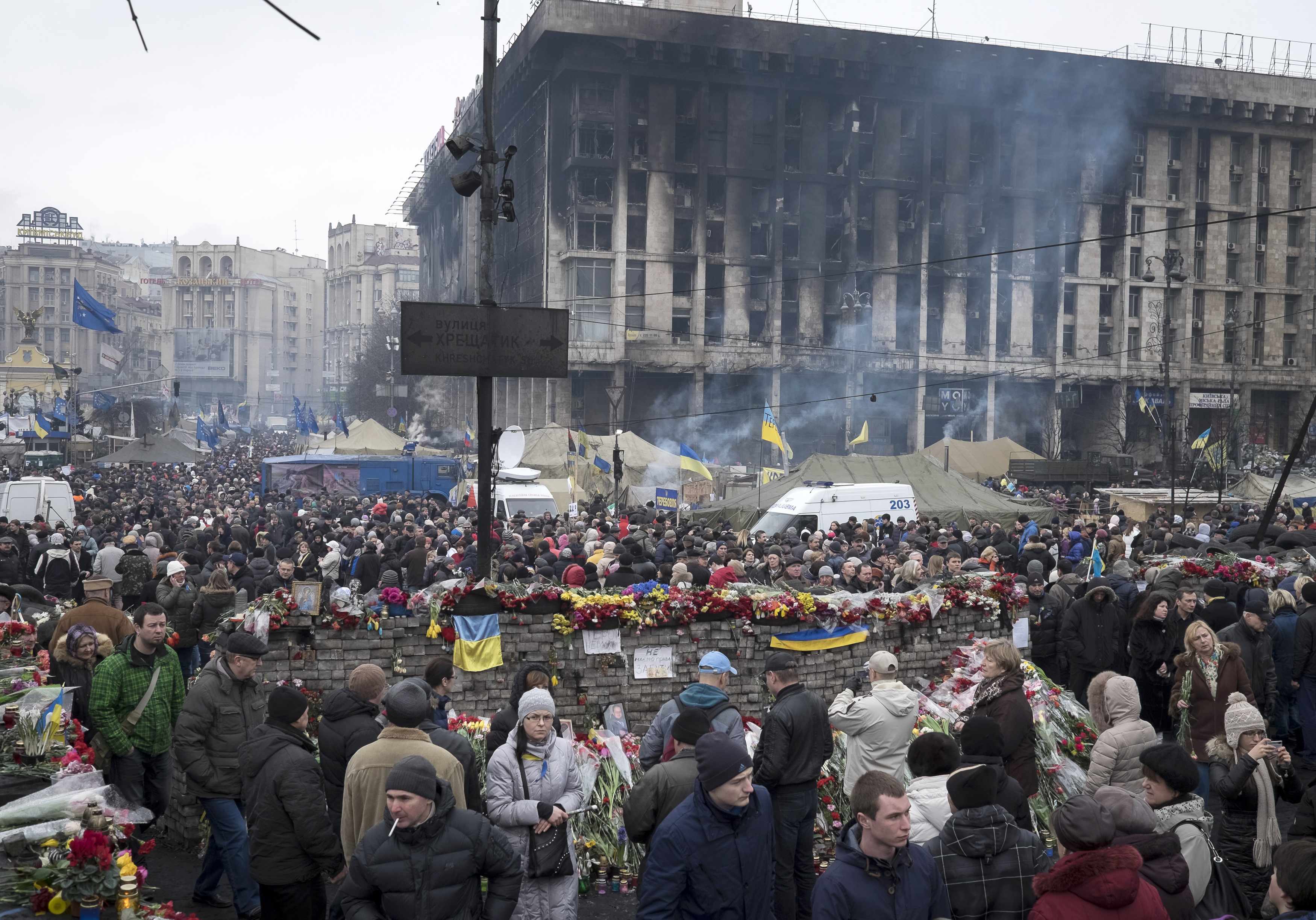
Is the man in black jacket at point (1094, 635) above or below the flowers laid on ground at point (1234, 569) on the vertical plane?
below

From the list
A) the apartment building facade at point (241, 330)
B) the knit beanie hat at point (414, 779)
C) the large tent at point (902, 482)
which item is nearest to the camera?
the knit beanie hat at point (414, 779)

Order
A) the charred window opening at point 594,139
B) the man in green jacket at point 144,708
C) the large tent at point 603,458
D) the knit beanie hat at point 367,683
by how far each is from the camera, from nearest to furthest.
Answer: the knit beanie hat at point 367,683 < the man in green jacket at point 144,708 < the large tent at point 603,458 < the charred window opening at point 594,139

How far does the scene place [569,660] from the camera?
32.3 feet

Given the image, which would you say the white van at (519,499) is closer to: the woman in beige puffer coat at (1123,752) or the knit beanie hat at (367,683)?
the knit beanie hat at (367,683)

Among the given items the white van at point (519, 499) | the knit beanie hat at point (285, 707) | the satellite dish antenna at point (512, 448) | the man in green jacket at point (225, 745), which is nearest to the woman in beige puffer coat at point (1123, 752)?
the knit beanie hat at point (285, 707)

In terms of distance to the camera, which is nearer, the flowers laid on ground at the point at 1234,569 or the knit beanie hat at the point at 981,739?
the knit beanie hat at the point at 981,739

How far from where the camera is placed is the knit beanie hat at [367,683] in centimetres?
595

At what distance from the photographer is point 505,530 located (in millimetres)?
22328

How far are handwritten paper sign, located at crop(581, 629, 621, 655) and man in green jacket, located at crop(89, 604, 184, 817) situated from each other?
3.40 m

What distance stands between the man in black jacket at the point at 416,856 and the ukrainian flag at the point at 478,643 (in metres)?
5.23

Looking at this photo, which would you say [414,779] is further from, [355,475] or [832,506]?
[355,475]

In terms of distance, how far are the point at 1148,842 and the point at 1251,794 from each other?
7.24ft

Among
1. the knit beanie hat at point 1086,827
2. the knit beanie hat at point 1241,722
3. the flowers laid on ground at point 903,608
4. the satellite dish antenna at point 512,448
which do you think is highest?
the satellite dish antenna at point 512,448

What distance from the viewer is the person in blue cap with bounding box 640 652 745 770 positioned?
224 inches
